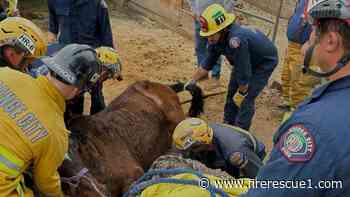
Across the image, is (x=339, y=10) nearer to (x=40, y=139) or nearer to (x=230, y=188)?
(x=230, y=188)

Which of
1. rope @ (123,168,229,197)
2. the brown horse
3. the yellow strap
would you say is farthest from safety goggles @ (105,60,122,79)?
rope @ (123,168,229,197)

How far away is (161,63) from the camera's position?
332 inches

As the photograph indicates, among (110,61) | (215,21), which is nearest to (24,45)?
(110,61)

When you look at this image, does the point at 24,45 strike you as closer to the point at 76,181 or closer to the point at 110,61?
the point at 76,181

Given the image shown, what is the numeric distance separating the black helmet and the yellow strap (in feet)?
1.83

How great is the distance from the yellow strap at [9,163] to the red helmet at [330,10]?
1.88 m

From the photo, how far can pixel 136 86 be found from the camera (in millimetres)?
5703

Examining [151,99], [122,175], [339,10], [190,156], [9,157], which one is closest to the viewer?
[339,10]

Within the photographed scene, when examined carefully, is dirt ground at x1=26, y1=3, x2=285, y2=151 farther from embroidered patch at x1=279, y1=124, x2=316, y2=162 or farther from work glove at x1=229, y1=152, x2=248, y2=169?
embroidered patch at x1=279, y1=124, x2=316, y2=162

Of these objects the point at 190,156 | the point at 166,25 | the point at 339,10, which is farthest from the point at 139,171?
the point at 166,25

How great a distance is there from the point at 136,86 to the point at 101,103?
2.56 ft

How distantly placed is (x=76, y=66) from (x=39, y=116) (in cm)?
43

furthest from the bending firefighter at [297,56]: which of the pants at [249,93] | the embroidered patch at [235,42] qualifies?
the embroidered patch at [235,42]

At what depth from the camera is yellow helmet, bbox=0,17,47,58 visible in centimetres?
376
